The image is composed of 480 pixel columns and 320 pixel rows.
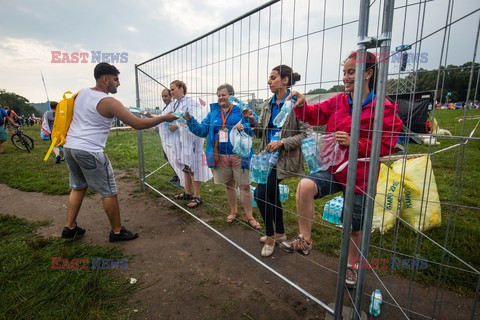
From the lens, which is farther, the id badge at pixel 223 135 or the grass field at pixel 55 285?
the id badge at pixel 223 135

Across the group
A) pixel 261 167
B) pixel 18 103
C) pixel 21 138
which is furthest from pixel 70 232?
pixel 18 103

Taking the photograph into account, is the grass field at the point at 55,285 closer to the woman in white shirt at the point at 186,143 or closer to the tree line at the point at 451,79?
the woman in white shirt at the point at 186,143

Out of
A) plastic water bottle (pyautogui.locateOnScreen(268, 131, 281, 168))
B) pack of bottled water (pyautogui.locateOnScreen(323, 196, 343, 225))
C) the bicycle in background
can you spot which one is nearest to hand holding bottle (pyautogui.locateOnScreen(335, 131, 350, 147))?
plastic water bottle (pyautogui.locateOnScreen(268, 131, 281, 168))

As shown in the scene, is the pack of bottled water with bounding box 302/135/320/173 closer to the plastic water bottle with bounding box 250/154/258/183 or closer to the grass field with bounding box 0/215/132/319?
the plastic water bottle with bounding box 250/154/258/183

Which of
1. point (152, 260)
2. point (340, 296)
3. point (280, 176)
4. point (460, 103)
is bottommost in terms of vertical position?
point (152, 260)

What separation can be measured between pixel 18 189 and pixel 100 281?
4.12m

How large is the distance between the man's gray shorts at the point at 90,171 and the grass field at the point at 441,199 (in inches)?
55.1

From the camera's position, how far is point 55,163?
7379mm

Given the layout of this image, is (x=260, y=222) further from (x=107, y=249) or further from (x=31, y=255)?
(x=31, y=255)

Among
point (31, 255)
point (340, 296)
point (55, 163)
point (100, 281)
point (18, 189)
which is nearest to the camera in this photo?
point (340, 296)

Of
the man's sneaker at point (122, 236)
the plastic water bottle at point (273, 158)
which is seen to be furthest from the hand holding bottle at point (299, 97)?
the man's sneaker at point (122, 236)

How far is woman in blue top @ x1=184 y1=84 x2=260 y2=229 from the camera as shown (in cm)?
309

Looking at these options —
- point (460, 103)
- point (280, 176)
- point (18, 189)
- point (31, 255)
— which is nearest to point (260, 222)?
point (280, 176)

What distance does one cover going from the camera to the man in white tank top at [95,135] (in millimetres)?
2828
